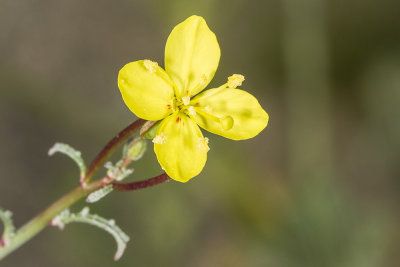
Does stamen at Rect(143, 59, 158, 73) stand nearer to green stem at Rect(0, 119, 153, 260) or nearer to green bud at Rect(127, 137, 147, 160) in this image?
green bud at Rect(127, 137, 147, 160)

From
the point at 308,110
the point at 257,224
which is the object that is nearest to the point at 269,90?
the point at 308,110

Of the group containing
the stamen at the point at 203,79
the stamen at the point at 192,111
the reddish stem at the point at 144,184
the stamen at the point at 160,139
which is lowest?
the reddish stem at the point at 144,184

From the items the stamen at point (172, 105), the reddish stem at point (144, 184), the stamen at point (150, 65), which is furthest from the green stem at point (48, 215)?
the stamen at point (150, 65)

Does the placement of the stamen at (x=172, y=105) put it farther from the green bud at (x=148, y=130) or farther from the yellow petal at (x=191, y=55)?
the green bud at (x=148, y=130)

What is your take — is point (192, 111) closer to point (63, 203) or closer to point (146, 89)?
point (146, 89)

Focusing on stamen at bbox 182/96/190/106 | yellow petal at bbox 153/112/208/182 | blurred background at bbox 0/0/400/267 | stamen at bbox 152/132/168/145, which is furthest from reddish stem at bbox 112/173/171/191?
blurred background at bbox 0/0/400/267

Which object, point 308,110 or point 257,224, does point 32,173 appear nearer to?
point 257,224
